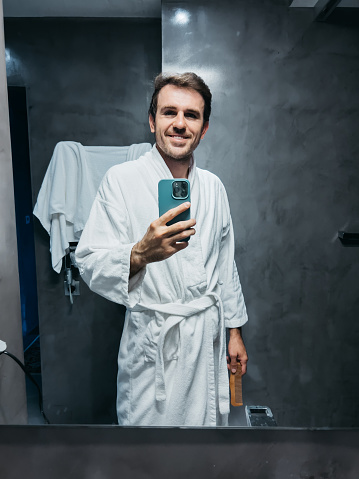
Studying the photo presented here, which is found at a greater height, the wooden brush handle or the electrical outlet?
the electrical outlet

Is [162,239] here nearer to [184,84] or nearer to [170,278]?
[170,278]

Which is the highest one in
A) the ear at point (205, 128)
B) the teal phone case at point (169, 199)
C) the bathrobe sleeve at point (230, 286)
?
the ear at point (205, 128)

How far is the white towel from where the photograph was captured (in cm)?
69

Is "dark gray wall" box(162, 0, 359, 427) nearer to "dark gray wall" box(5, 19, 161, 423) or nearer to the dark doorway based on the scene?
"dark gray wall" box(5, 19, 161, 423)

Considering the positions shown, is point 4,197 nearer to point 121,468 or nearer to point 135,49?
point 135,49

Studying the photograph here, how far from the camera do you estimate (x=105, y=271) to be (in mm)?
623

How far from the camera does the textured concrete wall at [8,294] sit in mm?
670

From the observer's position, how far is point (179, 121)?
0.64m

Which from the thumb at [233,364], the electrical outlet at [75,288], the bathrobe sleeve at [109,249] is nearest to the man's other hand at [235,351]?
the thumb at [233,364]

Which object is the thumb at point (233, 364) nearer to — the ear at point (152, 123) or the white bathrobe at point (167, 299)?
the white bathrobe at point (167, 299)

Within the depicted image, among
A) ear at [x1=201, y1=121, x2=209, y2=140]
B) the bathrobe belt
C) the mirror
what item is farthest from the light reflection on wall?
the bathrobe belt

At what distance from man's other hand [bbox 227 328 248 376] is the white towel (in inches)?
16.9

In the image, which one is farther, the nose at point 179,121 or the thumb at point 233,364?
the thumb at point 233,364

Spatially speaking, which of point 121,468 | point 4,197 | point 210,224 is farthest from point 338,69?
point 121,468
